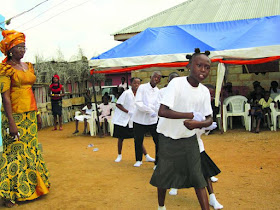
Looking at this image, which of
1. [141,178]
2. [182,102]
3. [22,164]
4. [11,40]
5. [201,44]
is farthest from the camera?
[201,44]

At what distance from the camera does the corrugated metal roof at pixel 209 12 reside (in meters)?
13.8

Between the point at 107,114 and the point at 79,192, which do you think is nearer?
the point at 79,192

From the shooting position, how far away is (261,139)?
8.25m

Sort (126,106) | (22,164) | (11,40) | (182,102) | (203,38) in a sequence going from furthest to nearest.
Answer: (203,38), (126,106), (22,164), (11,40), (182,102)

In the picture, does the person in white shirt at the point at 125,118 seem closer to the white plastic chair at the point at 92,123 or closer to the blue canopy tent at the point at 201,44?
the blue canopy tent at the point at 201,44

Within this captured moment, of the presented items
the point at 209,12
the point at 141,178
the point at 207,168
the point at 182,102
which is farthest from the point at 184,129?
the point at 209,12

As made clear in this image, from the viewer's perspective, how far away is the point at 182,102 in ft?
10.3

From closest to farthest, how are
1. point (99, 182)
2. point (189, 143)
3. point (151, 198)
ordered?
point (189, 143) < point (151, 198) < point (99, 182)

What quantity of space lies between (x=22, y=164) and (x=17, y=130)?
466mm

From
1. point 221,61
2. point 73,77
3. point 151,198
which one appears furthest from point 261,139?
point 73,77

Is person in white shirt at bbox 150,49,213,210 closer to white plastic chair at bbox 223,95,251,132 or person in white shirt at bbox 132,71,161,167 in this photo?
person in white shirt at bbox 132,71,161,167

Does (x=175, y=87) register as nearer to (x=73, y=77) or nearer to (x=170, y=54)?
(x=170, y=54)

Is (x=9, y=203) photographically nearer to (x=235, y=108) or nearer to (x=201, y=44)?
(x=201, y=44)

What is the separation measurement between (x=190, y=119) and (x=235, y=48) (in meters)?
6.32
